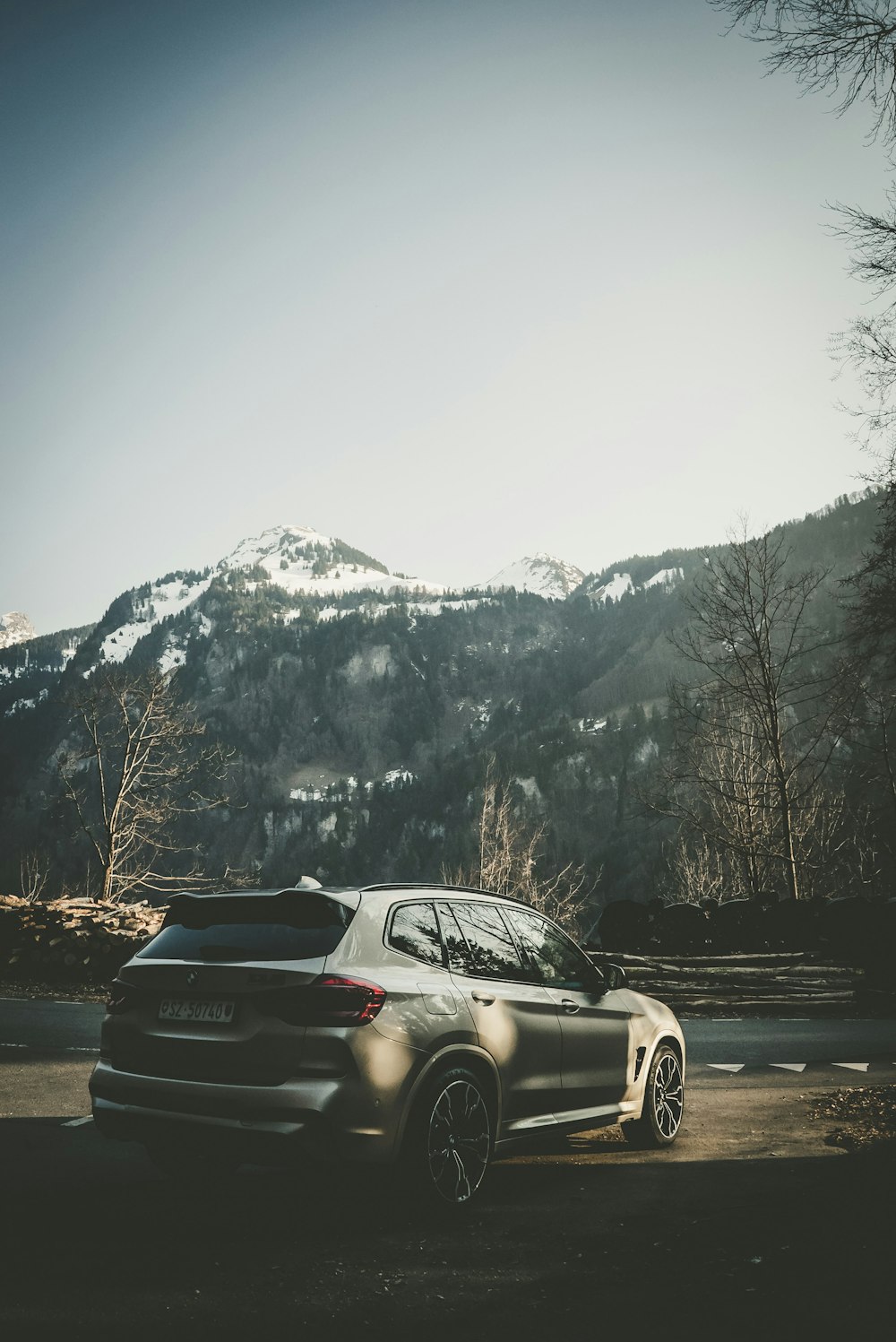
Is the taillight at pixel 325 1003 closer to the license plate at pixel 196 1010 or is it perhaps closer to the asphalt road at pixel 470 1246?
the license plate at pixel 196 1010

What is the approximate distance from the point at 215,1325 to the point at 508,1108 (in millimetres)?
2254

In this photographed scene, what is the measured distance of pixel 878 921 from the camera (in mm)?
16422

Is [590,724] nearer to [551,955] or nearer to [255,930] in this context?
[551,955]

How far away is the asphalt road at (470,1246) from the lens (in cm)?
354

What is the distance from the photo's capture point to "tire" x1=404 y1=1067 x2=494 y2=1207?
15.5 feet

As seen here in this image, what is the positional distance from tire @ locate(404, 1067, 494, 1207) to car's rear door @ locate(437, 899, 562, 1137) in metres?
0.21

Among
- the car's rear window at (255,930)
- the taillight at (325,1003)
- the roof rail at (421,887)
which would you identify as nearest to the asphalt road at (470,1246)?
the taillight at (325,1003)

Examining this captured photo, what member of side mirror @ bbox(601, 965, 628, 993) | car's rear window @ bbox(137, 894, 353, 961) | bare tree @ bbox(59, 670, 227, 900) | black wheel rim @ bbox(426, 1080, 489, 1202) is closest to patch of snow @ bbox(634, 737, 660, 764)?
bare tree @ bbox(59, 670, 227, 900)

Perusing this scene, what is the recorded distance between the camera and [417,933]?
530 centimetres

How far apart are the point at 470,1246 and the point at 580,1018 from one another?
6.12ft

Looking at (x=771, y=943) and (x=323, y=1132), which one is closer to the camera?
(x=323, y=1132)

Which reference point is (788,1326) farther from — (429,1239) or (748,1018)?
(748,1018)

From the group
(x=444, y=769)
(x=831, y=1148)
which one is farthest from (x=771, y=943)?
(x=444, y=769)

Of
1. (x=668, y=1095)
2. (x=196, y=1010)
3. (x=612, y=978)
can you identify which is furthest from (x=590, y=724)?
(x=196, y=1010)
